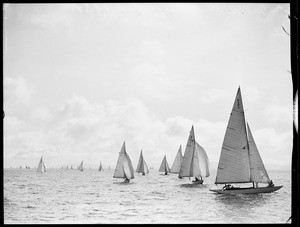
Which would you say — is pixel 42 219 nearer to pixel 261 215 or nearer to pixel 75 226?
pixel 75 226

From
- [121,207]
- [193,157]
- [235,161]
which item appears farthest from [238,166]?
[121,207]

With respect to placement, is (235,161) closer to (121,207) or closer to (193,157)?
(193,157)

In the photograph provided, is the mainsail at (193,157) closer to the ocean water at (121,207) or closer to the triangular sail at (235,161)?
the triangular sail at (235,161)

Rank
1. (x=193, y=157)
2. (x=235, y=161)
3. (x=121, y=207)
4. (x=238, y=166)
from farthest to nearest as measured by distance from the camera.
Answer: (x=193, y=157), (x=238, y=166), (x=235, y=161), (x=121, y=207)

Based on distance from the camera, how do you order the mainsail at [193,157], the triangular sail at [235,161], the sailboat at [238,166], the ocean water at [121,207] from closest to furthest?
the ocean water at [121,207]
the mainsail at [193,157]
the sailboat at [238,166]
the triangular sail at [235,161]

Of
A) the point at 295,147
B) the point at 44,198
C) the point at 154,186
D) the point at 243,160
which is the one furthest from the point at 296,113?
the point at 243,160

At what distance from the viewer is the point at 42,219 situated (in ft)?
21.9

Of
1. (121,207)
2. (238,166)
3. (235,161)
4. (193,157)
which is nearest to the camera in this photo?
(121,207)

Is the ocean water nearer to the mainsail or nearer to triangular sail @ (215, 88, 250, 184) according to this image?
the mainsail

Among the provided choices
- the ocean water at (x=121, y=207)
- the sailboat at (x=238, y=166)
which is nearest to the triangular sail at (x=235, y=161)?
the sailboat at (x=238, y=166)

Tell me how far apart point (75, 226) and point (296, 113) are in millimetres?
3490

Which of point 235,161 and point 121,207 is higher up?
point 235,161

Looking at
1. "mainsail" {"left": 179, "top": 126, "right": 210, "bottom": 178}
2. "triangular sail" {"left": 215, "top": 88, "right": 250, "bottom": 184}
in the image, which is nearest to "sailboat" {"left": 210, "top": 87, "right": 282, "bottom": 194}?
"triangular sail" {"left": 215, "top": 88, "right": 250, "bottom": 184}

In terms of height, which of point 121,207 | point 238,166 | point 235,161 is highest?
point 235,161
